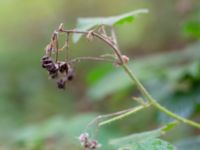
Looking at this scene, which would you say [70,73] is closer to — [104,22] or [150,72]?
[104,22]

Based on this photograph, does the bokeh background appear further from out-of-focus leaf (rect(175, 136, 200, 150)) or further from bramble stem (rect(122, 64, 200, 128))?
bramble stem (rect(122, 64, 200, 128))

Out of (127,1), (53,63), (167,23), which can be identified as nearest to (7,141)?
(53,63)

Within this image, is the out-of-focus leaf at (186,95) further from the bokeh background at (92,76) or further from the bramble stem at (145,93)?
the bramble stem at (145,93)

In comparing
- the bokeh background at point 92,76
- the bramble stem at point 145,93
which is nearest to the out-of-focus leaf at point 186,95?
the bokeh background at point 92,76

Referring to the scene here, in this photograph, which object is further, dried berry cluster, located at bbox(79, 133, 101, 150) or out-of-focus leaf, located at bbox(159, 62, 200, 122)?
out-of-focus leaf, located at bbox(159, 62, 200, 122)

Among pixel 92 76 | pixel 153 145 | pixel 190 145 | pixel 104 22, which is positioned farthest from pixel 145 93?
pixel 92 76

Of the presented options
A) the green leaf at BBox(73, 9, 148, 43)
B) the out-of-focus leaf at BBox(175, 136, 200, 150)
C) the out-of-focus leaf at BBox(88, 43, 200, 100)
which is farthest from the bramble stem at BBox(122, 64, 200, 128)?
the out-of-focus leaf at BBox(88, 43, 200, 100)
